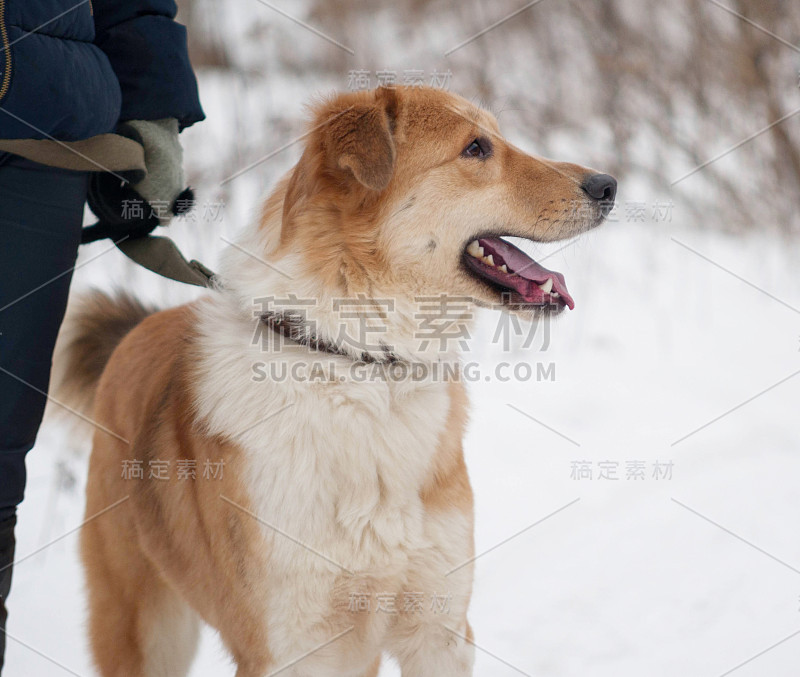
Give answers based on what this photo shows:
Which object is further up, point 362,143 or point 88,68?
point 88,68

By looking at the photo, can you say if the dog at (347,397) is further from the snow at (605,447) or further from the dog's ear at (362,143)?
the snow at (605,447)

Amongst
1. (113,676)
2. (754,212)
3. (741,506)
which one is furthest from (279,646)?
(754,212)

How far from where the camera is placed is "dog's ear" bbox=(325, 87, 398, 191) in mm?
1830

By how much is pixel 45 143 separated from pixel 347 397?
0.91 metres

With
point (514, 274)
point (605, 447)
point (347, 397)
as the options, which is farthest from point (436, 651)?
point (605, 447)

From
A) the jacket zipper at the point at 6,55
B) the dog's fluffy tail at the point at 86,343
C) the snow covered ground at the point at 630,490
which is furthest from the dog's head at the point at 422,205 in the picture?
the dog's fluffy tail at the point at 86,343

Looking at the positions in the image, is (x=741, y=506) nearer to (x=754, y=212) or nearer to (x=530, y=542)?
(x=530, y=542)

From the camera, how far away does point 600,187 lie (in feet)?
6.66

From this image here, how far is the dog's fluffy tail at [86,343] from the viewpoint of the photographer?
2643 millimetres

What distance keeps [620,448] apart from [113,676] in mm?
2619

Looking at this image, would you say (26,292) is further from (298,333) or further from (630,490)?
(630,490)

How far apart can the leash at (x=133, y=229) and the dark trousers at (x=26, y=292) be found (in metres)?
0.23

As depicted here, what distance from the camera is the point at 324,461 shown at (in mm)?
1820

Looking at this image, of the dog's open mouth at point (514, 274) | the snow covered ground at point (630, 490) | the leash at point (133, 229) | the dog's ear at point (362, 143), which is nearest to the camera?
the dog's ear at point (362, 143)
